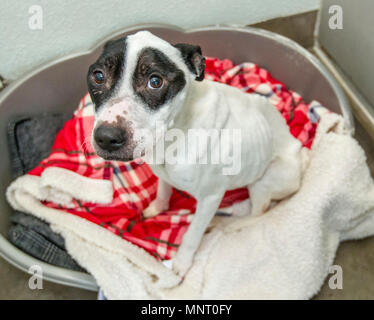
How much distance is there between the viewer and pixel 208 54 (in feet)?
8.63

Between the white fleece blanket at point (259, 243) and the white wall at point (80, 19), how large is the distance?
81cm

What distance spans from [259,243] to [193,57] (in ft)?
3.45

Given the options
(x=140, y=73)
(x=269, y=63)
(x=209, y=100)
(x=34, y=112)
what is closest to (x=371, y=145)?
(x=269, y=63)

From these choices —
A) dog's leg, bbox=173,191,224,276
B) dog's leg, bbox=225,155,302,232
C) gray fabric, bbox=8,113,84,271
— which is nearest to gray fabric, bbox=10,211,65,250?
gray fabric, bbox=8,113,84,271

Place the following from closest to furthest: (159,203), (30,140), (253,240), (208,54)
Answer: (253,240)
(159,203)
(30,140)
(208,54)

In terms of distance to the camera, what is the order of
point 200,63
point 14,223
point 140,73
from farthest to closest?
1. point 14,223
2. point 200,63
3. point 140,73

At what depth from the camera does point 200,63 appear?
4.27 ft

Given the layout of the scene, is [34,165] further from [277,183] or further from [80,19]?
[277,183]

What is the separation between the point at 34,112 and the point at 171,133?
1.33 m

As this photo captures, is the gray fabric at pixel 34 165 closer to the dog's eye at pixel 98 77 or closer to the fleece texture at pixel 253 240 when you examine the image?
the fleece texture at pixel 253 240

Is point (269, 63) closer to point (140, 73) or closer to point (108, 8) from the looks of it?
point (108, 8)

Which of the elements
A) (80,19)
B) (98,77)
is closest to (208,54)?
(80,19)

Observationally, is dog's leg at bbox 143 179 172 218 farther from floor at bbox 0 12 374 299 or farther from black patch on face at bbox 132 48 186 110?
black patch on face at bbox 132 48 186 110

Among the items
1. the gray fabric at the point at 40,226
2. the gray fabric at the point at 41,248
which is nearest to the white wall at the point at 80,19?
the gray fabric at the point at 40,226
